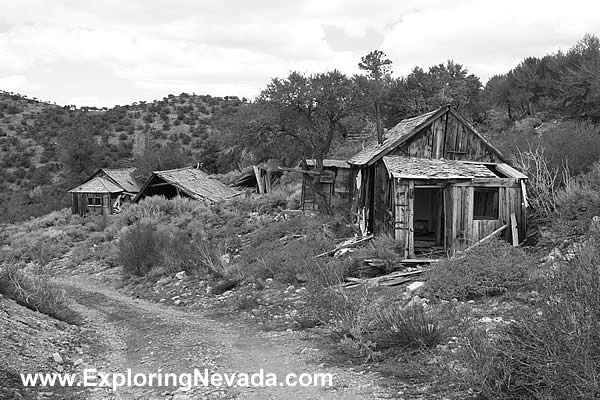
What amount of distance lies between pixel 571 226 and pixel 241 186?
81.8 ft

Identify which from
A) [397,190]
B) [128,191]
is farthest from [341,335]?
[128,191]

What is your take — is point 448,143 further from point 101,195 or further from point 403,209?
point 101,195

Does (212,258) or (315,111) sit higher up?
(315,111)

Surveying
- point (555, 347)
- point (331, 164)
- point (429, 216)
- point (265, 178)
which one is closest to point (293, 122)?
point (331, 164)

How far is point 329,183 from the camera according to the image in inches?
883

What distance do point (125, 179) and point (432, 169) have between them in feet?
89.1

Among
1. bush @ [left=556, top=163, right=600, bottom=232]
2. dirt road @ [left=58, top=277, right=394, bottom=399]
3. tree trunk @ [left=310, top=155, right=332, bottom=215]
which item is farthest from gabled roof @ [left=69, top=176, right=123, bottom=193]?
bush @ [left=556, top=163, right=600, bottom=232]

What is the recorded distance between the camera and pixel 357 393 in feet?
16.6

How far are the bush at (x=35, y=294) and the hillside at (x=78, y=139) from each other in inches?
1190

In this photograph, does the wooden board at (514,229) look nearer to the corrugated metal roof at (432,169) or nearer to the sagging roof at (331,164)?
the corrugated metal roof at (432,169)

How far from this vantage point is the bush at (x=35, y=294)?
7754mm

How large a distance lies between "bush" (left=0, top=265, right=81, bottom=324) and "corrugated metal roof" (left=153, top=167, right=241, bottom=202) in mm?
19258

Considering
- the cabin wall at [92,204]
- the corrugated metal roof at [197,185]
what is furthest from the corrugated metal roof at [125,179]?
the corrugated metal roof at [197,185]

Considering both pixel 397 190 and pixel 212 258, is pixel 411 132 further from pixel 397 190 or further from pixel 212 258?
pixel 212 258
